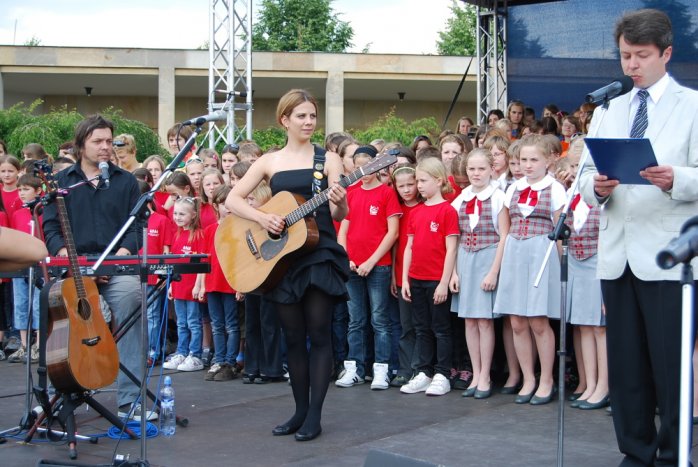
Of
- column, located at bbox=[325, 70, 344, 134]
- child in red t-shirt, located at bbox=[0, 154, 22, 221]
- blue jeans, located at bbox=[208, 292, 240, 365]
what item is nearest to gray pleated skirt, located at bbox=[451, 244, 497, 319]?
blue jeans, located at bbox=[208, 292, 240, 365]

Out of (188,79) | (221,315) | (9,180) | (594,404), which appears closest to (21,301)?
(9,180)

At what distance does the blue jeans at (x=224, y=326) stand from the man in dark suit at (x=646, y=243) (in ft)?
14.9

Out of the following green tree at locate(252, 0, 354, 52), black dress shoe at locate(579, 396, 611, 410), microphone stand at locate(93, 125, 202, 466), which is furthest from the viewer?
green tree at locate(252, 0, 354, 52)

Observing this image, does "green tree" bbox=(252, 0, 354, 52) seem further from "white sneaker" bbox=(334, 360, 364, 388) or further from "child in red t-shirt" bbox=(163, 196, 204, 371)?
"white sneaker" bbox=(334, 360, 364, 388)

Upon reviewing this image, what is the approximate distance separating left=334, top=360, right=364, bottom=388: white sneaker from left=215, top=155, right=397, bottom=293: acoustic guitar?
1.97 metres

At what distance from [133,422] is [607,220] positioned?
3631 mm

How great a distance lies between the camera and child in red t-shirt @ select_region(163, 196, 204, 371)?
869 cm

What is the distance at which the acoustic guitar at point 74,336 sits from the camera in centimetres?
564

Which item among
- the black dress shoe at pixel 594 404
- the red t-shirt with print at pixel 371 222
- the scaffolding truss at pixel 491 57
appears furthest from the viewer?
the scaffolding truss at pixel 491 57

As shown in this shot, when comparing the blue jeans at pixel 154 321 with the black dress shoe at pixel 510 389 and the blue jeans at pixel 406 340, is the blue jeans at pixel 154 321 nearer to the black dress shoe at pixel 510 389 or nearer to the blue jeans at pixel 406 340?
the blue jeans at pixel 406 340

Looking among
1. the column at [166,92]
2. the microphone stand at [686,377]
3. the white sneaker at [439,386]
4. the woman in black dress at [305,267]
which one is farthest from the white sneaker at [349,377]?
the column at [166,92]

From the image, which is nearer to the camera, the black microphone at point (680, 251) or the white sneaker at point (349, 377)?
the black microphone at point (680, 251)

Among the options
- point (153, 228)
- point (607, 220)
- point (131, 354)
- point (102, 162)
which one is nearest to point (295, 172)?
point (102, 162)

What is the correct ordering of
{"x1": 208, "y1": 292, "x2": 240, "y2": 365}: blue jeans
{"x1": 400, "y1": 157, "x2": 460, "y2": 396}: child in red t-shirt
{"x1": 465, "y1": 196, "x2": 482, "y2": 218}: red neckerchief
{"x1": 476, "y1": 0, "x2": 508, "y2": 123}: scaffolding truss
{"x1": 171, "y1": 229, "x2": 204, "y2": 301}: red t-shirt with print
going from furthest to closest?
1. {"x1": 476, "y1": 0, "x2": 508, "y2": 123}: scaffolding truss
2. {"x1": 171, "y1": 229, "x2": 204, "y2": 301}: red t-shirt with print
3. {"x1": 208, "y1": 292, "x2": 240, "y2": 365}: blue jeans
4. {"x1": 400, "y1": 157, "x2": 460, "y2": 396}: child in red t-shirt
5. {"x1": 465, "y1": 196, "x2": 482, "y2": 218}: red neckerchief
